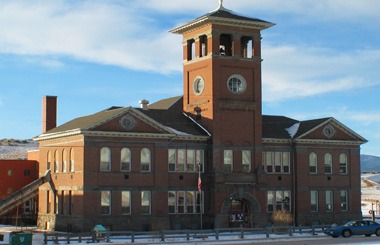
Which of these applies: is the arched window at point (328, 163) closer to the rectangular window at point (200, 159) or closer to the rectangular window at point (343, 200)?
the rectangular window at point (343, 200)

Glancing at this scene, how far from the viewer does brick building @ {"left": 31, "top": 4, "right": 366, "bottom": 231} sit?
65.7 metres

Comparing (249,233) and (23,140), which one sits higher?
(23,140)

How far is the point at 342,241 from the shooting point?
54.2 meters

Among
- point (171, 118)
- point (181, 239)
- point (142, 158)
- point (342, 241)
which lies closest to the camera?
point (342, 241)

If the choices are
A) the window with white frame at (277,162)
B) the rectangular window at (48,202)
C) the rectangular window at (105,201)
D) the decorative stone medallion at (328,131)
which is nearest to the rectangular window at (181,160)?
the rectangular window at (105,201)

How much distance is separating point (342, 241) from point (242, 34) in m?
26.3

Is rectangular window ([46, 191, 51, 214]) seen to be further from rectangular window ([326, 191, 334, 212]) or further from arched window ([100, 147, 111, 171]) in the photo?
rectangular window ([326, 191, 334, 212])

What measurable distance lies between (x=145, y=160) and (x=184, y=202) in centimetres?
582

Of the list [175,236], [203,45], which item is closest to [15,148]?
[203,45]

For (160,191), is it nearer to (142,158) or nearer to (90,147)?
(142,158)

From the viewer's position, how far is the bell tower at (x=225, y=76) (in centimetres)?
7138

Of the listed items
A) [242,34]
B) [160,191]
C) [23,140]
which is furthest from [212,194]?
[23,140]

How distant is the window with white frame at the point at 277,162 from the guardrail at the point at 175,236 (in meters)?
8.93

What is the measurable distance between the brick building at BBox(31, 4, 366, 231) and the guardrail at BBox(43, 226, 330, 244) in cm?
505
